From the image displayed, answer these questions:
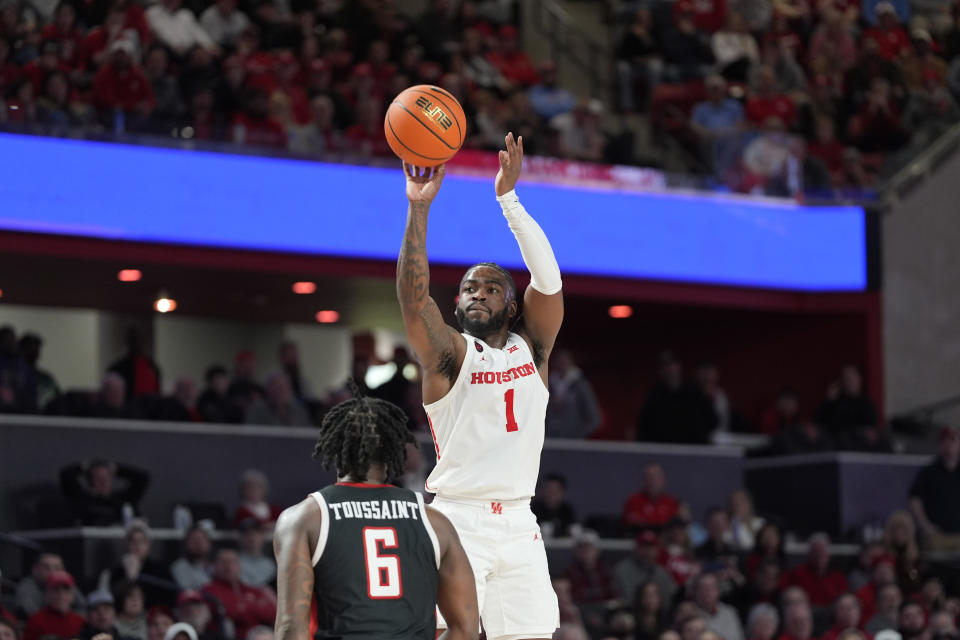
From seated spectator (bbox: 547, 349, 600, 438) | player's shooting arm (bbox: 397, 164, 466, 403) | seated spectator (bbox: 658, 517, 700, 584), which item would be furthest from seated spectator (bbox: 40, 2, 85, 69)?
player's shooting arm (bbox: 397, 164, 466, 403)

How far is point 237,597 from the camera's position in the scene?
11.8 metres

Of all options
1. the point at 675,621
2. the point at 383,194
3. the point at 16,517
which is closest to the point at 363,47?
the point at 383,194

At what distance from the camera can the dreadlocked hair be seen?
592 centimetres

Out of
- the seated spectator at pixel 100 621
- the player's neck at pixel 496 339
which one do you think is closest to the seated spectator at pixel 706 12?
the seated spectator at pixel 100 621

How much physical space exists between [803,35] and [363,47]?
655 cm

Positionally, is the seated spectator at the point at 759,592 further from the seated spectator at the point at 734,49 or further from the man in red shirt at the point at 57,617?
the seated spectator at the point at 734,49

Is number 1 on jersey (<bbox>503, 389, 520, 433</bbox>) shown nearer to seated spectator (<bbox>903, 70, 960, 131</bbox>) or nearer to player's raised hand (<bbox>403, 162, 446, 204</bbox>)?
player's raised hand (<bbox>403, 162, 446, 204</bbox>)

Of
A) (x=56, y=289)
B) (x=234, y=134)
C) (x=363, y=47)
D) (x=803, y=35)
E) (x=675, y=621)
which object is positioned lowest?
(x=675, y=621)

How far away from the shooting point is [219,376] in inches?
581

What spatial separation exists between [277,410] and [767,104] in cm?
700

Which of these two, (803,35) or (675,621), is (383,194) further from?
(803,35)

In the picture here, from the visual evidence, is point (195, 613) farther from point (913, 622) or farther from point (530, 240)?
point (913, 622)

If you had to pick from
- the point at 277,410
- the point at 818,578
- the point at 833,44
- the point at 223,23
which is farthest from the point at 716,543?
the point at 833,44

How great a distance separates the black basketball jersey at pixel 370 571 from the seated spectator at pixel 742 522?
369 inches
